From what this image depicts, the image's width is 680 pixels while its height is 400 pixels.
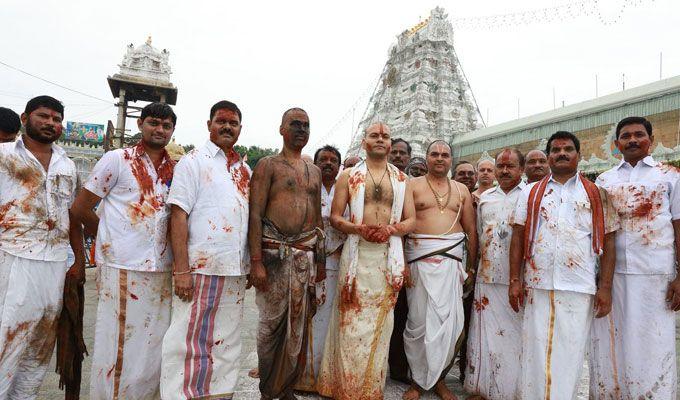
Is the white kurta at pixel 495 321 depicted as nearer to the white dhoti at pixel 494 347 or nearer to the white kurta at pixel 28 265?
the white dhoti at pixel 494 347

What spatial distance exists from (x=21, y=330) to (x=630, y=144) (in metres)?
4.91

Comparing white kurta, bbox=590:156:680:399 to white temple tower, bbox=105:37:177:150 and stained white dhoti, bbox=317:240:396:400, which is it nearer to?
stained white dhoti, bbox=317:240:396:400

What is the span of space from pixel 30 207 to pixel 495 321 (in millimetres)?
3887

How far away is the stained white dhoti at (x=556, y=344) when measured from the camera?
10.4 feet

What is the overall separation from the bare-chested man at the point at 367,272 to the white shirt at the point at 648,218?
5.71 feet

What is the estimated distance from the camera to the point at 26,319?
9.41 ft

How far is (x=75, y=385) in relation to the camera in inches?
126

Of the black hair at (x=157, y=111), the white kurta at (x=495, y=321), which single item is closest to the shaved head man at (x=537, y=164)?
the white kurta at (x=495, y=321)

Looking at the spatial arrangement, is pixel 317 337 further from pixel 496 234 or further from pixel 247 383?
pixel 496 234

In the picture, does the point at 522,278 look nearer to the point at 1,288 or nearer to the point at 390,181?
the point at 390,181

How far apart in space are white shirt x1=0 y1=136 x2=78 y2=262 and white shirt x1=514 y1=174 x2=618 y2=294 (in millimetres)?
3648

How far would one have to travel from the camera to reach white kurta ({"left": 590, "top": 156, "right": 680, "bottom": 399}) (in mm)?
3293

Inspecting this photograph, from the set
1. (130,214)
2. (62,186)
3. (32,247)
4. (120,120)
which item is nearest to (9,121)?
(62,186)

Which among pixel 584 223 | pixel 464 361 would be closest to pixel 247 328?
pixel 464 361
